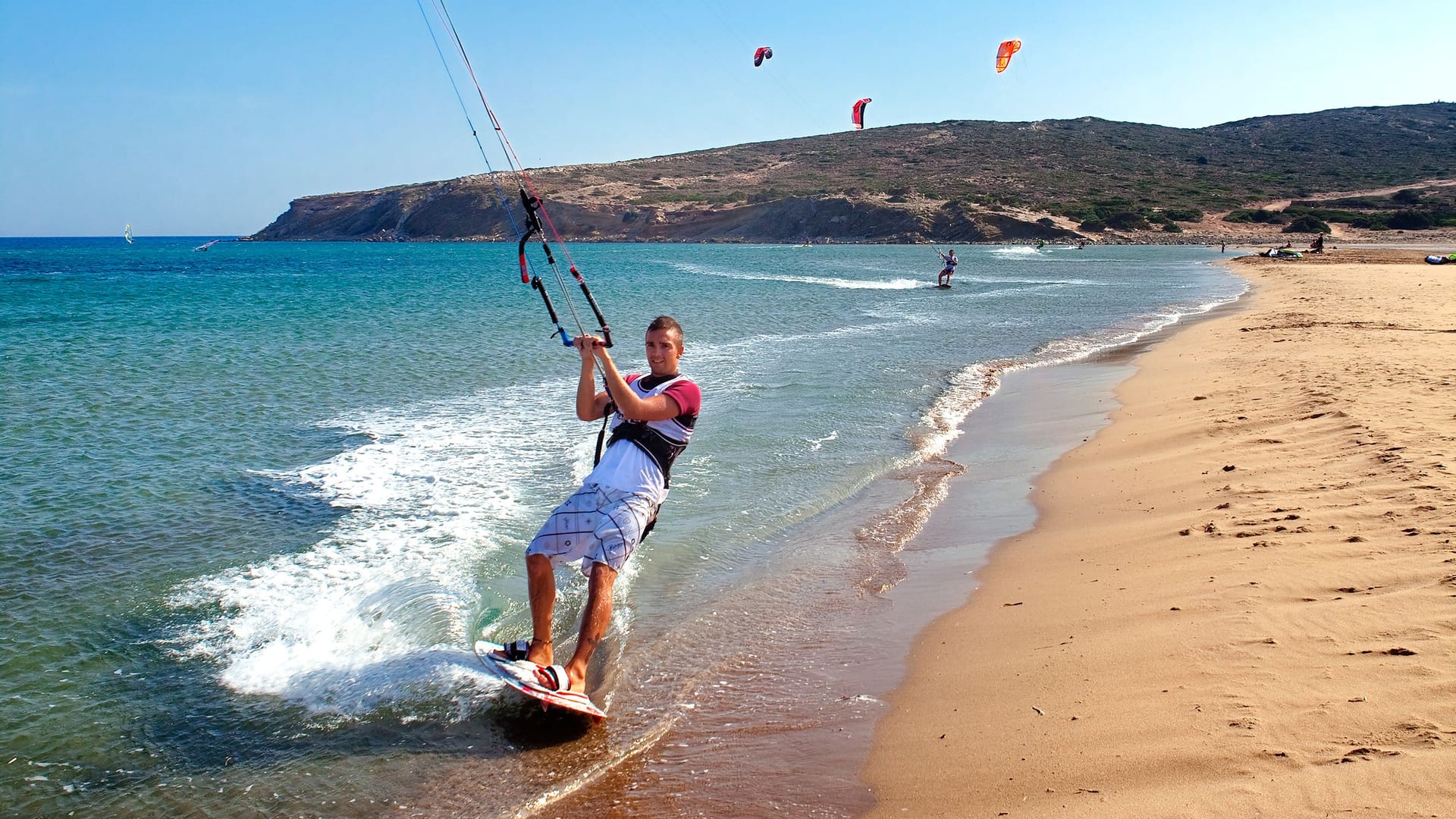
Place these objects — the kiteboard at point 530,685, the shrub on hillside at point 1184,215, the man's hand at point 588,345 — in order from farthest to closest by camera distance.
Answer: the shrub on hillside at point 1184,215 < the man's hand at point 588,345 < the kiteboard at point 530,685

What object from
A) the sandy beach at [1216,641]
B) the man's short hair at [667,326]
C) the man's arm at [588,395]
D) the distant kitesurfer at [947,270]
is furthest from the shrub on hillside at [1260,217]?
the man's arm at [588,395]

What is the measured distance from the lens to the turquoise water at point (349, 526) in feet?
14.4

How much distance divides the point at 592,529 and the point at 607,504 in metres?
0.14

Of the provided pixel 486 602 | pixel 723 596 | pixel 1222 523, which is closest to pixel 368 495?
pixel 486 602

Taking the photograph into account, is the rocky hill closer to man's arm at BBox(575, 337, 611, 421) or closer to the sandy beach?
the sandy beach

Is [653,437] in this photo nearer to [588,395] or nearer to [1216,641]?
[588,395]

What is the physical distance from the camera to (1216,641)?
13.9ft

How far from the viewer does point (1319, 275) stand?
99.9 feet

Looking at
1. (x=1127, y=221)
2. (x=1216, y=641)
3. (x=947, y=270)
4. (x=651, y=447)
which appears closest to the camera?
(x=1216, y=641)

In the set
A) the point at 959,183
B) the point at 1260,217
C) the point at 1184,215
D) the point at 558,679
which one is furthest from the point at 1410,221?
the point at 558,679

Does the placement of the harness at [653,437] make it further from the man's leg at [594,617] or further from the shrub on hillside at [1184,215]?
the shrub on hillside at [1184,215]

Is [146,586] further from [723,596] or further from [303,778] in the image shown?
[723,596]

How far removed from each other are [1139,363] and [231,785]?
14.1 m

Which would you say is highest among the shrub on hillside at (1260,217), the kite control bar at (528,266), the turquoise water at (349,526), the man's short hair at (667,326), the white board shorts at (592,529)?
the shrub on hillside at (1260,217)
